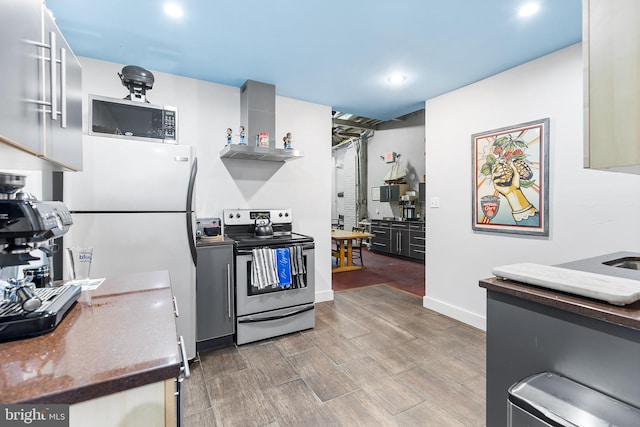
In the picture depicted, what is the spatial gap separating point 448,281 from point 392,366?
1.43 m

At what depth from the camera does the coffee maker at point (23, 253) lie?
845 mm

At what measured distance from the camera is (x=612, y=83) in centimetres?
91

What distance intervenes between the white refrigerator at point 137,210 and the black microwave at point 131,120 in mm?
182

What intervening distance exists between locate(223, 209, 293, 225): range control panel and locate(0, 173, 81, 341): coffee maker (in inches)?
77.5

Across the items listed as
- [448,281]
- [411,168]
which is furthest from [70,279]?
[411,168]

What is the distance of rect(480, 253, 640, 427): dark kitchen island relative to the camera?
909 mm

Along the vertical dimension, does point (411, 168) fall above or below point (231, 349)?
above

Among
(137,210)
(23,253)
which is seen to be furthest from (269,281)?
(23,253)


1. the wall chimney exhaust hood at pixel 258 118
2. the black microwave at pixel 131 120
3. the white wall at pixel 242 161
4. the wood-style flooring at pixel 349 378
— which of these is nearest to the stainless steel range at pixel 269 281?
the wood-style flooring at pixel 349 378

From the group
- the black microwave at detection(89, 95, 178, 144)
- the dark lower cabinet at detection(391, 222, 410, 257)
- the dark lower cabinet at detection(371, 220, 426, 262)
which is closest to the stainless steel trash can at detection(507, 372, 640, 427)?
the black microwave at detection(89, 95, 178, 144)

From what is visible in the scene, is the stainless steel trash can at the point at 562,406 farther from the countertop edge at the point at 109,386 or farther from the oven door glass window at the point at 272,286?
the oven door glass window at the point at 272,286

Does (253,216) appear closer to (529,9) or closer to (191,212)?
(191,212)

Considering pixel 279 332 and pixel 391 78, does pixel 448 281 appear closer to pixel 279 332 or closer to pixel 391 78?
pixel 279 332

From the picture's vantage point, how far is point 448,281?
3.30m
